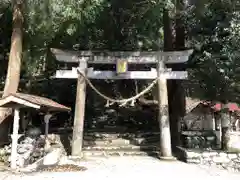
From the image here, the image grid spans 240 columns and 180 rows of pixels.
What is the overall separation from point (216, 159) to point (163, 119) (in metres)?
2.46

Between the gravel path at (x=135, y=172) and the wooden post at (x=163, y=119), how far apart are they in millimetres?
584

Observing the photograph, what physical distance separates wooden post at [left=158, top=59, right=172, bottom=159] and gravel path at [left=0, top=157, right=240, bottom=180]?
584mm

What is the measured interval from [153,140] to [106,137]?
2.22 meters

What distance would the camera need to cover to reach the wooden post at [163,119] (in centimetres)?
1217

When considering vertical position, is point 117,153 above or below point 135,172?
above

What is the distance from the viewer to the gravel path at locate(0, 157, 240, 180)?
8.58 metres

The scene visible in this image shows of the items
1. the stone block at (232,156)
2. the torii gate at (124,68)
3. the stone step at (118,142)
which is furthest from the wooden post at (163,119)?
the stone step at (118,142)

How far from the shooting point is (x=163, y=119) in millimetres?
12430

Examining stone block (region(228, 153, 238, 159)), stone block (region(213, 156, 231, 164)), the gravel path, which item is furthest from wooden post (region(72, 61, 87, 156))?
stone block (region(228, 153, 238, 159))

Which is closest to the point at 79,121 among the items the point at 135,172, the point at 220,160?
the point at 135,172

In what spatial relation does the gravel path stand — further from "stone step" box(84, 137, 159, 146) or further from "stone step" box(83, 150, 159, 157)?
"stone step" box(84, 137, 159, 146)

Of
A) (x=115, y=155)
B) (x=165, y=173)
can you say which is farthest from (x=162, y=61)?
(x=165, y=173)

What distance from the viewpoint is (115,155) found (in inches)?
517

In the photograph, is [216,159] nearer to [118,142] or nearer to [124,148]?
[124,148]
